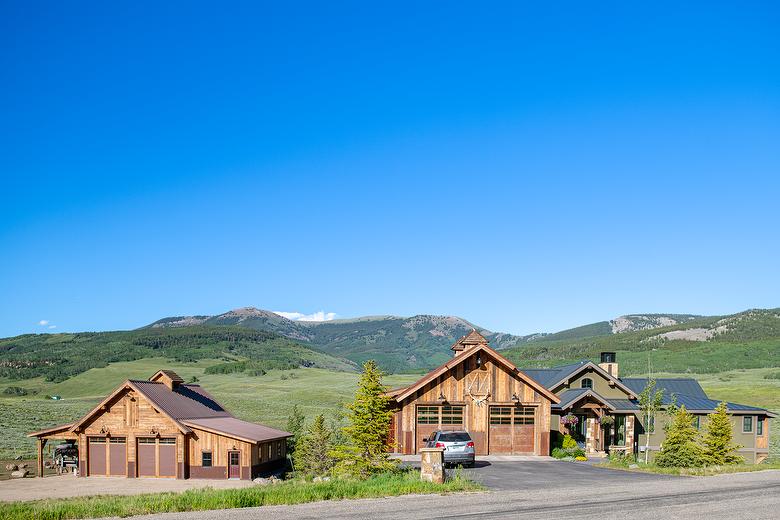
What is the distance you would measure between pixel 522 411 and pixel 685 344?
170m

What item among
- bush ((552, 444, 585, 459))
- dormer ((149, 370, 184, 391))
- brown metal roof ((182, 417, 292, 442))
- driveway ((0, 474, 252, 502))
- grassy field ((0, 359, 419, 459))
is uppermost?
dormer ((149, 370, 184, 391))

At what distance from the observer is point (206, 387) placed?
147500mm

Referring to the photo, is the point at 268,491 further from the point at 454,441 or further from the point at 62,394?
the point at 62,394

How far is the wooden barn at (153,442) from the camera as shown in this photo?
4506 centimetres

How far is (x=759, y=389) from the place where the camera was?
106m

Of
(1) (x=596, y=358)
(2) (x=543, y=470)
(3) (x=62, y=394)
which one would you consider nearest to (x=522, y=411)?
(2) (x=543, y=470)

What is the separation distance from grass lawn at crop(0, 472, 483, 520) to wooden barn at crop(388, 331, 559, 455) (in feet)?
52.6

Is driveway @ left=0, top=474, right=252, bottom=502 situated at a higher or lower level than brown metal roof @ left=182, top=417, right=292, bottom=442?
lower

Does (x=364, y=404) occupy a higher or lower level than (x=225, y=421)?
higher

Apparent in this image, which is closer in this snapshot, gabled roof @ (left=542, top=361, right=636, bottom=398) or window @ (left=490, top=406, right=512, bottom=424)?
window @ (left=490, top=406, right=512, bottom=424)

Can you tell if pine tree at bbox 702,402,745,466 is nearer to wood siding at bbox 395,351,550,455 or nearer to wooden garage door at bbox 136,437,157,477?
wood siding at bbox 395,351,550,455

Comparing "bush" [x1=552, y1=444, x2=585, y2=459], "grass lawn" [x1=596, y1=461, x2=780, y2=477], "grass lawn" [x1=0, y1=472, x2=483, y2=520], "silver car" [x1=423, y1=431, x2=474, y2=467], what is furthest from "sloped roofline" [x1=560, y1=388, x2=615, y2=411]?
"grass lawn" [x1=0, y1=472, x2=483, y2=520]

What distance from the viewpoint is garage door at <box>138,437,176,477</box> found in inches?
1783

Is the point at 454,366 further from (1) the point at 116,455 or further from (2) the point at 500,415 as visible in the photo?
(1) the point at 116,455
